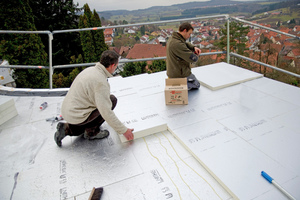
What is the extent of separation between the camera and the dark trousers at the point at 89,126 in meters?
2.22

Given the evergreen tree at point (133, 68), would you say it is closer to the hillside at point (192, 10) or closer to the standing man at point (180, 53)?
the standing man at point (180, 53)

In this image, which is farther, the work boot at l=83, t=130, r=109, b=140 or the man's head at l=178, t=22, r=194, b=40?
the man's head at l=178, t=22, r=194, b=40

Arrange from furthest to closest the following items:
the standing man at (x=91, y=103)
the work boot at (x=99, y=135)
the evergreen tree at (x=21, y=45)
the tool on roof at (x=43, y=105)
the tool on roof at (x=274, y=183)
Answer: the evergreen tree at (x=21, y=45) < the tool on roof at (x=43, y=105) < the work boot at (x=99, y=135) < the standing man at (x=91, y=103) < the tool on roof at (x=274, y=183)

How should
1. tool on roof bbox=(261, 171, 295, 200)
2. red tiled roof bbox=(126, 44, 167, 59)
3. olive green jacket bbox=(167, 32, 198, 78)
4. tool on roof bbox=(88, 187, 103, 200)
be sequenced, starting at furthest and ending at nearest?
red tiled roof bbox=(126, 44, 167, 59), olive green jacket bbox=(167, 32, 198, 78), tool on roof bbox=(88, 187, 103, 200), tool on roof bbox=(261, 171, 295, 200)

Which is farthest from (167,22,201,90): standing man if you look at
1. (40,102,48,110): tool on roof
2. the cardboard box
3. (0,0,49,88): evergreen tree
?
(0,0,49,88): evergreen tree

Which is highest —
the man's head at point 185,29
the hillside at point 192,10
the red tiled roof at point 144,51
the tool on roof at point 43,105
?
the hillside at point 192,10

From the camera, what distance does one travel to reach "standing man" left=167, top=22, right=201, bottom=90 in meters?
2.78

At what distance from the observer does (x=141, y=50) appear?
22.7 ft

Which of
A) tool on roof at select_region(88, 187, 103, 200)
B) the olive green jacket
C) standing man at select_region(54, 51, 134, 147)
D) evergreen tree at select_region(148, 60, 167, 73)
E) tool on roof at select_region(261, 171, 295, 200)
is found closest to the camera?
tool on roof at select_region(261, 171, 295, 200)

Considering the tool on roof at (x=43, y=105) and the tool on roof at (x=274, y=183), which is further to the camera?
the tool on roof at (x=43, y=105)

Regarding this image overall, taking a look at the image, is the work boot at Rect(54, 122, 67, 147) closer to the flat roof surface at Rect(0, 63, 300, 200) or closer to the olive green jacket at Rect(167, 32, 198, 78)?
the flat roof surface at Rect(0, 63, 300, 200)

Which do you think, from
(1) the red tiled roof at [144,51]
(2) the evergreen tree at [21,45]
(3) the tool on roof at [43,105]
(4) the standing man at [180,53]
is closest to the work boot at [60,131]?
(3) the tool on roof at [43,105]

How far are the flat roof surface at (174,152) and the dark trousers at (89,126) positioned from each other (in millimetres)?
130

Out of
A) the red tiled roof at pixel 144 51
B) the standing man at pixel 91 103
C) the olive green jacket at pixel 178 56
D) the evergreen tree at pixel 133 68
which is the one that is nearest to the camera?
the standing man at pixel 91 103
